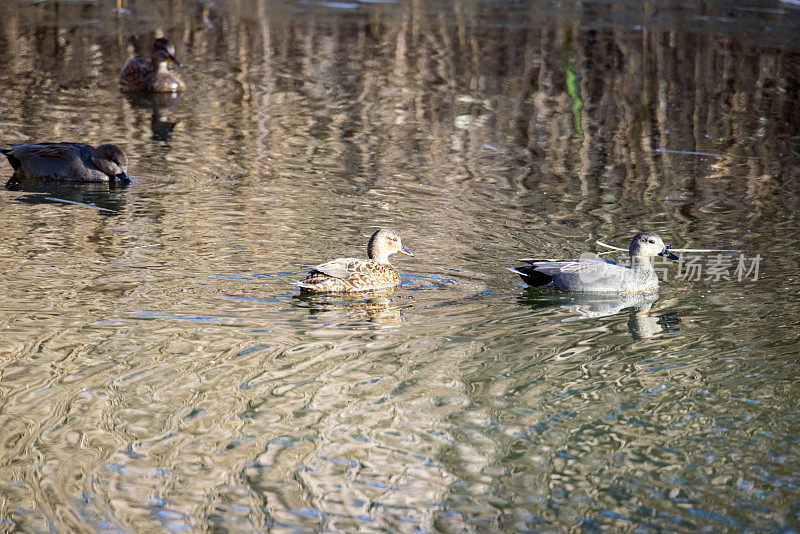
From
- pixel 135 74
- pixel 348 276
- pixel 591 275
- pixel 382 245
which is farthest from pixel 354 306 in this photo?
pixel 135 74

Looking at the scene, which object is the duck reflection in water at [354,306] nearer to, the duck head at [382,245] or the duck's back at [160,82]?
the duck head at [382,245]

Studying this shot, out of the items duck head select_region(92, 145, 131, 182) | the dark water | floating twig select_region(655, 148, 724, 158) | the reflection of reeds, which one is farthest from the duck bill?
duck head select_region(92, 145, 131, 182)

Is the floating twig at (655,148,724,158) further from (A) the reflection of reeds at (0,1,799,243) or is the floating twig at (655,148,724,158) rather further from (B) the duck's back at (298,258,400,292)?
(B) the duck's back at (298,258,400,292)

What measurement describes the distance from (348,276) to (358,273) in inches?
3.0

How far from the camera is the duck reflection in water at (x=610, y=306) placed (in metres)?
7.17

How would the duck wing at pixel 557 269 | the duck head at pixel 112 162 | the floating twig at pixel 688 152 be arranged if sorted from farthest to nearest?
the floating twig at pixel 688 152 → the duck head at pixel 112 162 → the duck wing at pixel 557 269

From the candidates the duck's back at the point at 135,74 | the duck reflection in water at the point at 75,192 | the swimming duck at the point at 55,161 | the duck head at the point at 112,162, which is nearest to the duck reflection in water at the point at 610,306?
the duck reflection in water at the point at 75,192

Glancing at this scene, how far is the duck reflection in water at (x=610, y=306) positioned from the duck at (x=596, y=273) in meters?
0.06

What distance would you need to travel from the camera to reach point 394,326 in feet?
22.8

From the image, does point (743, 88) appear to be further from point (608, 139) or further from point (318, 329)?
point (318, 329)

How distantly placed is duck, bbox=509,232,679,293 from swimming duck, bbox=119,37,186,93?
8925 mm

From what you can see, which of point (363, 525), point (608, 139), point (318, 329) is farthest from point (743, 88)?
point (363, 525)

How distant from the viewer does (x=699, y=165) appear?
1173cm

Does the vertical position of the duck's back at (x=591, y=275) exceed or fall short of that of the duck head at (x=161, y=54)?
it falls short
